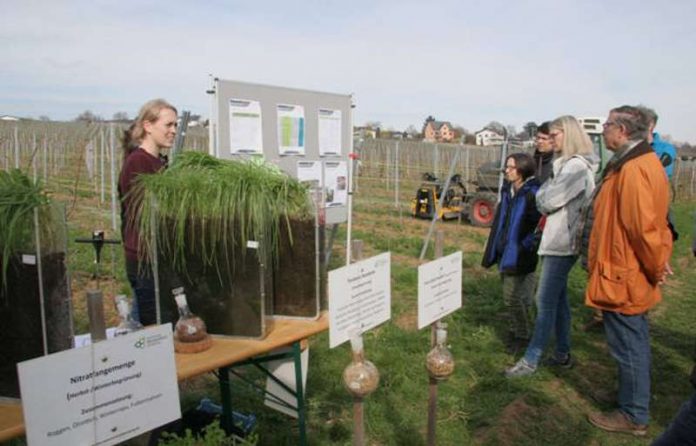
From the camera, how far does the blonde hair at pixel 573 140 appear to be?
10.9 ft

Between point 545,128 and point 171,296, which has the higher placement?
point 545,128

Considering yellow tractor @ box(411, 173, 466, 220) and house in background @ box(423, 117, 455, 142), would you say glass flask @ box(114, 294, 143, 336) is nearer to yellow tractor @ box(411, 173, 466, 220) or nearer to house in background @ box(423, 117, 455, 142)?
yellow tractor @ box(411, 173, 466, 220)

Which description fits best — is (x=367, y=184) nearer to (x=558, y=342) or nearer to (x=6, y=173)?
(x=558, y=342)

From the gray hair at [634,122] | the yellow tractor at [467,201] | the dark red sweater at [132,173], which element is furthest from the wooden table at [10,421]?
the yellow tractor at [467,201]

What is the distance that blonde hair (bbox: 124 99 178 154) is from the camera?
8.28ft

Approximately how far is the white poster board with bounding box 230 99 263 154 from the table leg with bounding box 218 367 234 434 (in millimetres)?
1656

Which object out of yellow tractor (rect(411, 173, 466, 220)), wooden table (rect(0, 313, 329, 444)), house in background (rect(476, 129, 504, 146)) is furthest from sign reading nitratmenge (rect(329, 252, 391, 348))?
yellow tractor (rect(411, 173, 466, 220))

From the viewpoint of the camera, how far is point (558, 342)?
3.82 meters

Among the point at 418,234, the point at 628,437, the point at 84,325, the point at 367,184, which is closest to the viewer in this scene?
the point at 628,437

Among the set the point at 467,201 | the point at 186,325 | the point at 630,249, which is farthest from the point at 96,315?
the point at 467,201

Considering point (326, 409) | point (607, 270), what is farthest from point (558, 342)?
point (326, 409)

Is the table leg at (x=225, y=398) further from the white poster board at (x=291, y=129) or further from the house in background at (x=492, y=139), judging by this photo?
the house in background at (x=492, y=139)

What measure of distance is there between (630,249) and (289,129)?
238 centimetres

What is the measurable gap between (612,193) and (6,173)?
254cm
